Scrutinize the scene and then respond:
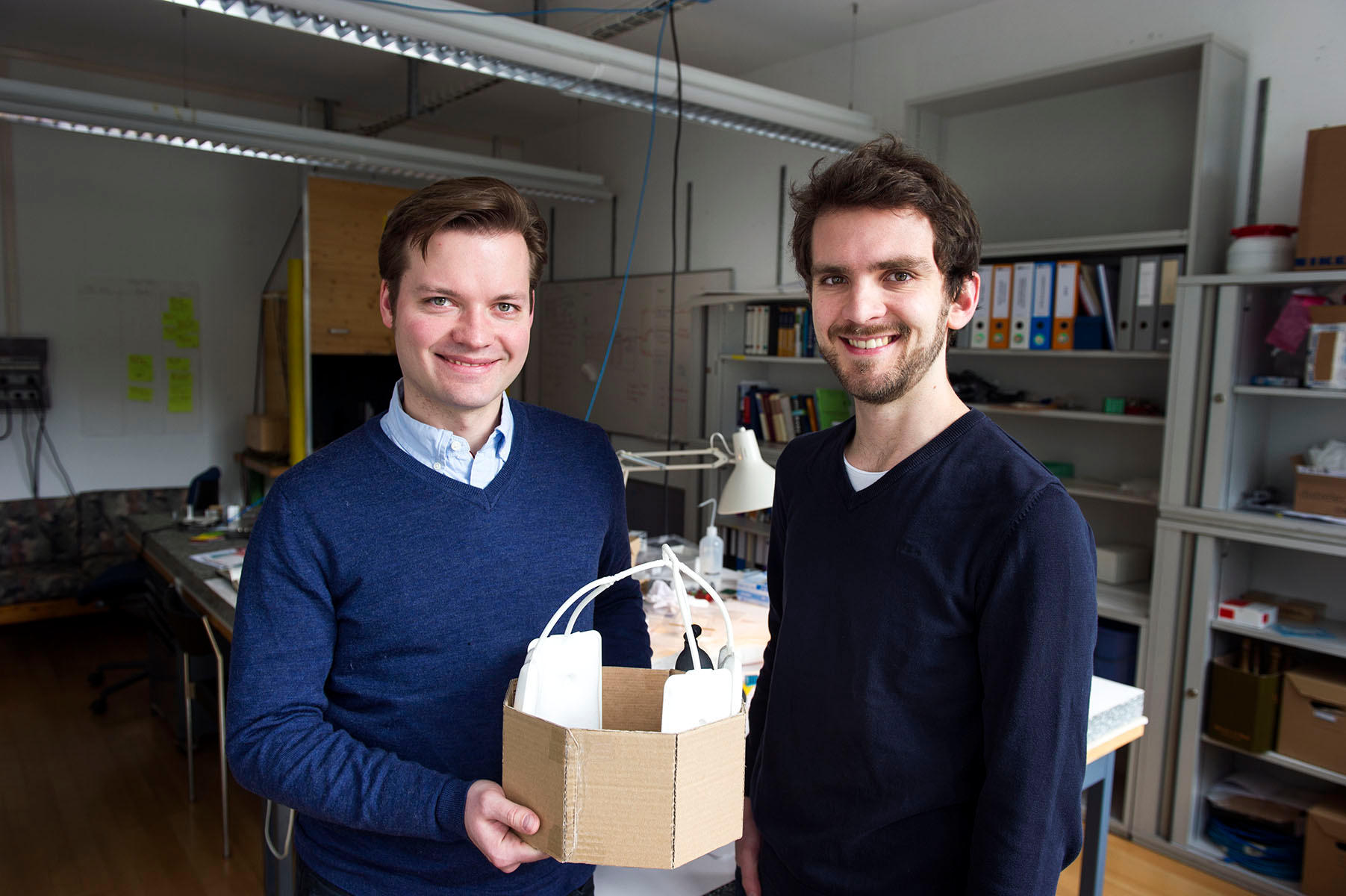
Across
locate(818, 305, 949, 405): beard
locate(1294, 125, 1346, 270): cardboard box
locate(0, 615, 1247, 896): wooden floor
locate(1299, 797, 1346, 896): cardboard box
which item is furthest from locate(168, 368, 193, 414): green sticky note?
locate(1299, 797, 1346, 896): cardboard box

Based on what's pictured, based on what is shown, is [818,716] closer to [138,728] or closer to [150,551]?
[150,551]

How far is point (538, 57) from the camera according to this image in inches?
113

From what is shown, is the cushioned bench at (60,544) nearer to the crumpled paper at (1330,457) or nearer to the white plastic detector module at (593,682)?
the white plastic detector module at (593,682)

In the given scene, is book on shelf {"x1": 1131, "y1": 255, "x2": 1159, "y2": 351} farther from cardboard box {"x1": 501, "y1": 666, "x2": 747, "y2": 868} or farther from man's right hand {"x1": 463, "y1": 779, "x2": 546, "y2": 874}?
man's right hand {"x1": 463, "y1": 779, "x2": 546, "y2": 874}

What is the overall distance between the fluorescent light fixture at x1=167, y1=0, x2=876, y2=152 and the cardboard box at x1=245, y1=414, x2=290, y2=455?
3569mm

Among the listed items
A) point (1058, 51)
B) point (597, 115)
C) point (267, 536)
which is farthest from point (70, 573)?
point (1058, 51)

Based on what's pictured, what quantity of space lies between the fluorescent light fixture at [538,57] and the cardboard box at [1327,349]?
1.97m

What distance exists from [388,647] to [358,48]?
4.77 metres

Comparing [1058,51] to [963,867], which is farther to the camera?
[1058,51]

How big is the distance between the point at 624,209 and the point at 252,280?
2.67m

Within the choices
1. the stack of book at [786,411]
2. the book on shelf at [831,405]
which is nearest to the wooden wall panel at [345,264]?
the stack of book at [786,411]

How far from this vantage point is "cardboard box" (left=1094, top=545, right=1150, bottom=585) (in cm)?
340

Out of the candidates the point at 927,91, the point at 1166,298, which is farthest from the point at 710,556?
the point at 927,91

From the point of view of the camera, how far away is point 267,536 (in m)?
1.13
